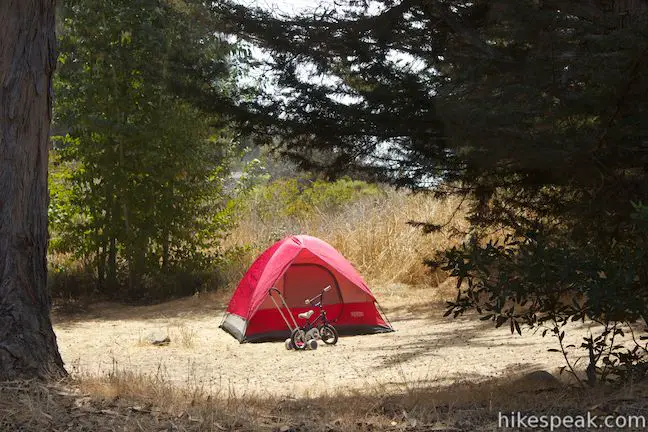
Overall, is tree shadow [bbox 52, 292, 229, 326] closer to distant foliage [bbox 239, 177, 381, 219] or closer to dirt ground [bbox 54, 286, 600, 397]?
dirt ground [bbox 54, 286, 600, 397]

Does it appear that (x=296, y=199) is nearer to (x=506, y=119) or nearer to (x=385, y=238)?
(x=385, y=238)

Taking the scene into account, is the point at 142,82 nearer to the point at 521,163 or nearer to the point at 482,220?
the point at 482,220

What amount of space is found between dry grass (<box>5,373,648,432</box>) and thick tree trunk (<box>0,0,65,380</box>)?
33 cm

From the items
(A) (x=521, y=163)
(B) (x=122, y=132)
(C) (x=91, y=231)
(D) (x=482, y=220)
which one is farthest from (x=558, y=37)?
(C) (x=91, y=231)

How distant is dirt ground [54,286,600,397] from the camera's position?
7.54 metres

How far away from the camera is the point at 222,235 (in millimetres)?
15672

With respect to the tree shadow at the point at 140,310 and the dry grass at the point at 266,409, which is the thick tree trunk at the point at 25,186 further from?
the tree shadow at the point at 140,310

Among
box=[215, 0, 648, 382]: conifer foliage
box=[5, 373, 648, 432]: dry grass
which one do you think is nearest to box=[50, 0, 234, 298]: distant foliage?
box=[215, 0, 648, 382]: conifer foliage

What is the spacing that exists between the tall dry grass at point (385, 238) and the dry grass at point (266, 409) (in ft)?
26.4

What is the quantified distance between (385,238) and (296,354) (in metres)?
5.50

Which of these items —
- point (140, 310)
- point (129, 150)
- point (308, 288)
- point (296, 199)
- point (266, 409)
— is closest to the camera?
point (266, 409)

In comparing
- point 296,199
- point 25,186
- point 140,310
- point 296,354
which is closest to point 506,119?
point 25,186

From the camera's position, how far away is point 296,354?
9328mm

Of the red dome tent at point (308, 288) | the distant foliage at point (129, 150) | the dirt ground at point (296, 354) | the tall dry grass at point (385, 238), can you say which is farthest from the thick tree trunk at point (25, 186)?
the tall dry grass at point (385, 238)
